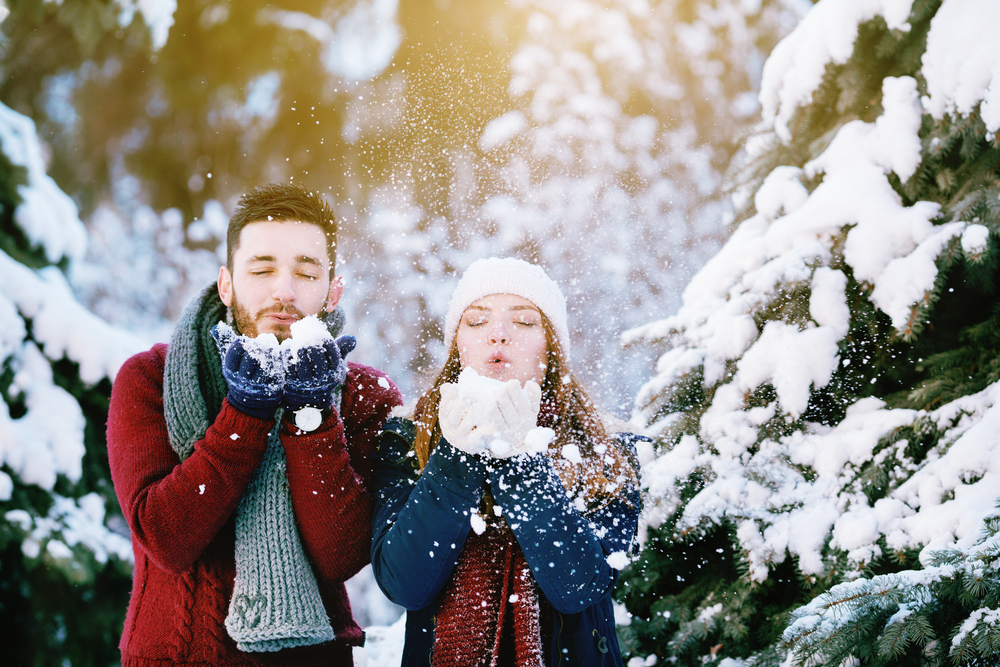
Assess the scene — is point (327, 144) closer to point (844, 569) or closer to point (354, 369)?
point (354, 369)

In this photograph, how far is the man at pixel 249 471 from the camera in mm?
1584

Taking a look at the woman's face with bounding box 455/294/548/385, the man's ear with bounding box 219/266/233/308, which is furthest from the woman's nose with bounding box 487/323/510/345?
the man's ear with bounding box 219/266/233/308

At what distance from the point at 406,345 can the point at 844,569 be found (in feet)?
20.0

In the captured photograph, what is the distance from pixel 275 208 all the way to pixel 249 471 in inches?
29.0

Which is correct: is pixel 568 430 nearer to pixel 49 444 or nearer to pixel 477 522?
pixel 477 522

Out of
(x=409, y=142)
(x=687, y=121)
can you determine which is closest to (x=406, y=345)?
(x=409, y=142)

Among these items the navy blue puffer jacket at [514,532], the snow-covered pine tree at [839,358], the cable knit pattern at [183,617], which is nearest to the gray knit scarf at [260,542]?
the cable knit pattern at [183,617]

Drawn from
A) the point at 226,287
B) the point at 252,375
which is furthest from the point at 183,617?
the point at 226,287

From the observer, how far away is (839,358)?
218 cm

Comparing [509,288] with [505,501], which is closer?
[505,501]

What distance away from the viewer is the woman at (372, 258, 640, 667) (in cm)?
156

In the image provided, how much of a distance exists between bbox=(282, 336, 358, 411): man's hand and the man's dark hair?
438mm

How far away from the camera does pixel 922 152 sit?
2.13 m

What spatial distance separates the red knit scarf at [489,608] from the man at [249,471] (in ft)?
0.89
